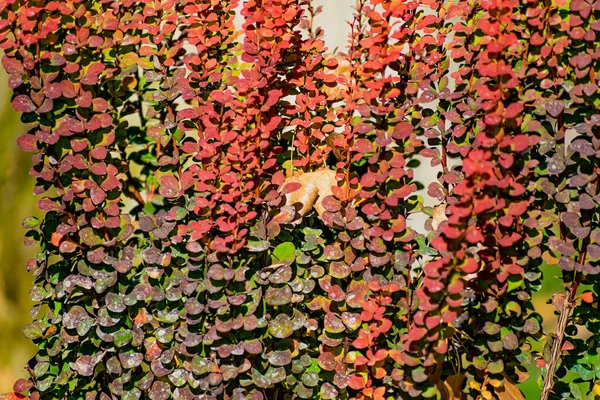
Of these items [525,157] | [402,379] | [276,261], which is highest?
[525,157]

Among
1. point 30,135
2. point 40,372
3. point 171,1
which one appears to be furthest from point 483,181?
point 40,372

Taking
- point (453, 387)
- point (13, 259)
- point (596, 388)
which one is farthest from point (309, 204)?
point (13, 259)

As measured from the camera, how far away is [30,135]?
2051 millimetres

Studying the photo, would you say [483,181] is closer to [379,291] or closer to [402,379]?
[379,291]

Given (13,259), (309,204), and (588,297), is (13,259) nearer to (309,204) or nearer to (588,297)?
(309,204)

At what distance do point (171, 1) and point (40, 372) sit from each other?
4.06 feet

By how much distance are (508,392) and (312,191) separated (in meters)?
0.84

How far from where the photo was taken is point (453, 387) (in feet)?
6.60

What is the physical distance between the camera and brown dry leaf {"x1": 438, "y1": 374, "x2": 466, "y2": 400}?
199cm

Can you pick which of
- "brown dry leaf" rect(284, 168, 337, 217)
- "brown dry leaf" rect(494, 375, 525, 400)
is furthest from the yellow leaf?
"brown dry leaf" rect(284, 168, 337, 217)

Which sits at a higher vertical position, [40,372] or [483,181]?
[483,181]

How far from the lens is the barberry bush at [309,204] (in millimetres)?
1888

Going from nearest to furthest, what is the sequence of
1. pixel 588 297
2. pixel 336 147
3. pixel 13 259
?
pixel 588 297
pixel 336 147
pixel 13 259

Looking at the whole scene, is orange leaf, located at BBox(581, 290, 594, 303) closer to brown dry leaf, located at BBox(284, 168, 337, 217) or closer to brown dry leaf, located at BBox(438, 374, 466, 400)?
brown dry leaf, located at BBox(438, 374, 466, 400)
